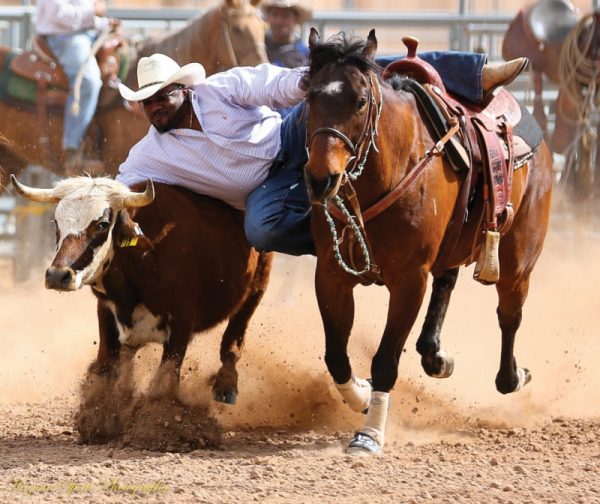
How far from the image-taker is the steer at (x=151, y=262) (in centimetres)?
543

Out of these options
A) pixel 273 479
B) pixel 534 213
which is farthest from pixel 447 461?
pixel 534 213

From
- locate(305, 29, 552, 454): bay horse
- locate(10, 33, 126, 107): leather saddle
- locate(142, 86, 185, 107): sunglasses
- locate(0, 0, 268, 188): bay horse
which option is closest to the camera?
locate(305, 29, 552, 454): bay horse

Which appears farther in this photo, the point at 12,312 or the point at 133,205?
the point at 12,312

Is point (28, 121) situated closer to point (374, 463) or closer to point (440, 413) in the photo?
point (440, 413)

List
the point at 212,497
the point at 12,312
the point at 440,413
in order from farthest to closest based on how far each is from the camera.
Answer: the point at 12,312 → the point at 440,413 → the point at 212,497

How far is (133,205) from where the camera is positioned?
18.4 feet

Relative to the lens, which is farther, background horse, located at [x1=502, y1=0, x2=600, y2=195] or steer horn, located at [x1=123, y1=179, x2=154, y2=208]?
background horse, located at [x1=502, y1=0, x2=600, y2=195]

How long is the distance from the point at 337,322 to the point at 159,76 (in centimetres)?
143

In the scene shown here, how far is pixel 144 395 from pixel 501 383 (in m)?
1.94

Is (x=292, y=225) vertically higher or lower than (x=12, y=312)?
higher

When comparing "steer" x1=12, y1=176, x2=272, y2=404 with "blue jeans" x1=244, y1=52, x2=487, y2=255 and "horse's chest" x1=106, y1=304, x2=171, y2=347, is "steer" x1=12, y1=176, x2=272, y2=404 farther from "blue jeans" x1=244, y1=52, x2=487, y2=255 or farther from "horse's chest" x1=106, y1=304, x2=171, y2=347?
"blue jeans" x1=244, y1=52, x2=487, y2=255

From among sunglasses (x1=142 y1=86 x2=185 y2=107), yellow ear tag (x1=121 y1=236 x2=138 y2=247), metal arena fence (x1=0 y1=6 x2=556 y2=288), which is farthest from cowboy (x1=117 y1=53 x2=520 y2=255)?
metal arena fence (x1=0 y1=6 x2=556 y2=288)

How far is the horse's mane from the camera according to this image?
4988 millimetres

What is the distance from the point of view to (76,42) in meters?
10.1
